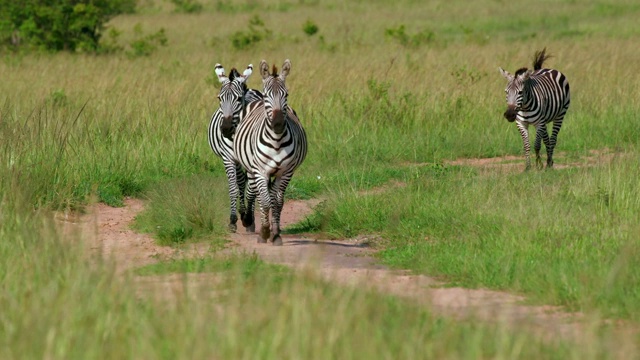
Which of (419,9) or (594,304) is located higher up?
(419,9)

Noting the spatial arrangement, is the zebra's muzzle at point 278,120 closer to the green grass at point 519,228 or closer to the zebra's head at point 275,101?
the zebra's head at point 275,101

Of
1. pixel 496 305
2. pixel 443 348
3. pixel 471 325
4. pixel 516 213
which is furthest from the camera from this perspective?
pixel 516 213

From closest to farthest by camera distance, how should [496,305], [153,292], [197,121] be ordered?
[153,292] < [496,305] < [197,121]

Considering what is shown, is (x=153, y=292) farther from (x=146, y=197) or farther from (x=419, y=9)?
(x=419, y=9)

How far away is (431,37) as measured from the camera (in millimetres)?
23656

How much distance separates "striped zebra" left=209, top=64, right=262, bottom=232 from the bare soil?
37cm

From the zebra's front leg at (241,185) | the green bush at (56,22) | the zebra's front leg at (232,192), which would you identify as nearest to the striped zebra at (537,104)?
the zebra's front leg at (241,185)

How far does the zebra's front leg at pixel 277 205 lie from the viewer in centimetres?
887

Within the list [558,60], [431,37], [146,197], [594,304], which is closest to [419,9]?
[431,37]

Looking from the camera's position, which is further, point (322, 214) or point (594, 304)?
point (322, 214)

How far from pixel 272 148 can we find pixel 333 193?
1.72m

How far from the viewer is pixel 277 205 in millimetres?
9023

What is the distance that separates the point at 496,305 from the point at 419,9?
31.7m

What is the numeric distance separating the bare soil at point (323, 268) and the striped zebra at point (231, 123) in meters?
0.37
